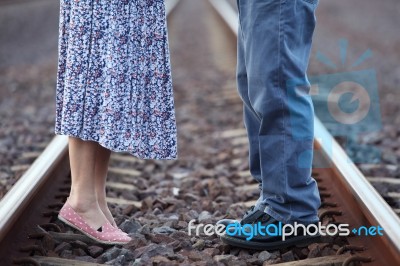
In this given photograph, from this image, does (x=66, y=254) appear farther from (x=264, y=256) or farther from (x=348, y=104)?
(x=348, y=104)

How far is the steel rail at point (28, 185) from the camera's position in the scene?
2.68 meters

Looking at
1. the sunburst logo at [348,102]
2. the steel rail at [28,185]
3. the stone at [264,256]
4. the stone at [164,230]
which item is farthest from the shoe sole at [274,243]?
the sunburst logo at [348,102]

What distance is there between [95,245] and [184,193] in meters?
1.12

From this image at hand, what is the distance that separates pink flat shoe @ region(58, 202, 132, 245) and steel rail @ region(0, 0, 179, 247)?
0.18 meters

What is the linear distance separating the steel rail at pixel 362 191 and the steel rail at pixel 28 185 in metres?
1.31

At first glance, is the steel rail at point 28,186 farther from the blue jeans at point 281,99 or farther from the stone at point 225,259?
the blue jeans at point 281,99

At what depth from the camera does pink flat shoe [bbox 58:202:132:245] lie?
2758 mm

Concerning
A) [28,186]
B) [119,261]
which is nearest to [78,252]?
[119,261]

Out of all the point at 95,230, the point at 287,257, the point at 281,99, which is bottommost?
the point at 287,257

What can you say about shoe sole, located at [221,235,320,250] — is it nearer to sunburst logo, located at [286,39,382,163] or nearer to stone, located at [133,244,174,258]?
stone, located at [133,244,174,258]

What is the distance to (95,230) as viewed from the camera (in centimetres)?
278

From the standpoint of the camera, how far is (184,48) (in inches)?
440

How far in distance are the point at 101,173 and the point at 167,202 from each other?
0.73m

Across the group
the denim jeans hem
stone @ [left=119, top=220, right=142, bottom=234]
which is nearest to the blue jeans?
the denim jeans hem
